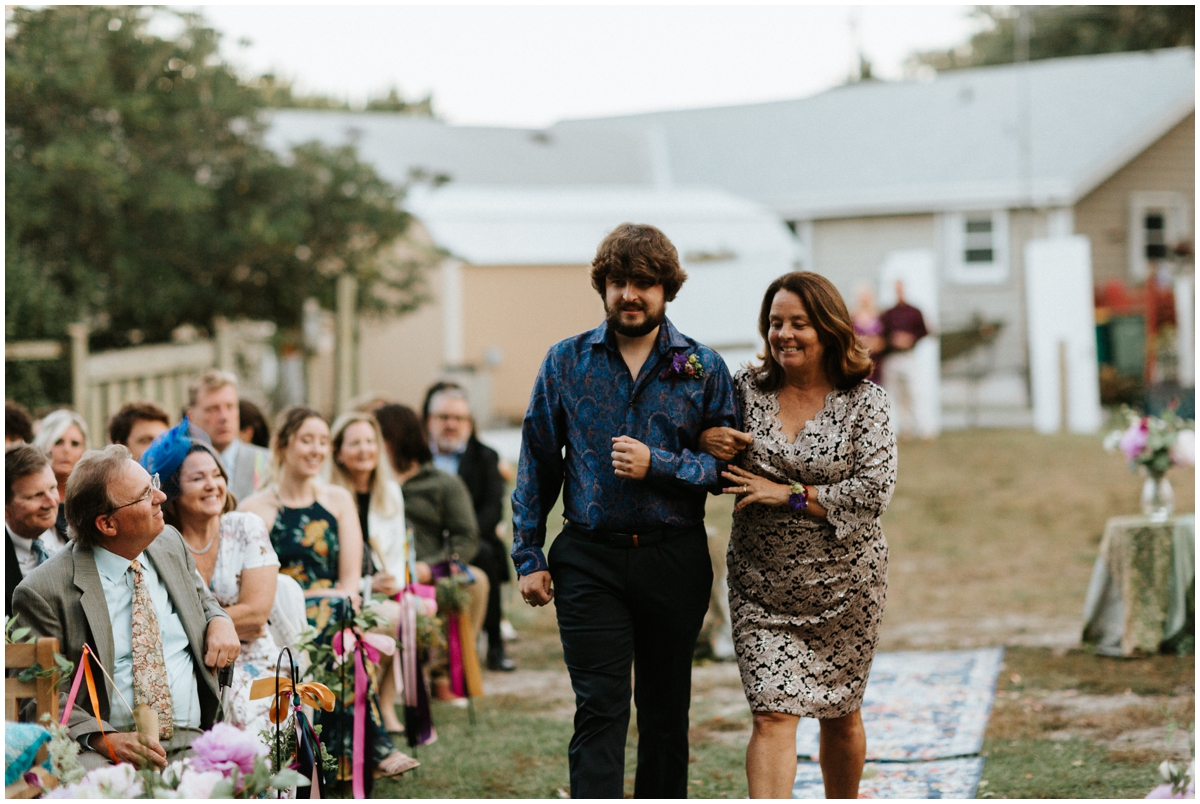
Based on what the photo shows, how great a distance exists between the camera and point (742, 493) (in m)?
3.74

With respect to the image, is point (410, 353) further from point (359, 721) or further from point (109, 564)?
point (109, 564)

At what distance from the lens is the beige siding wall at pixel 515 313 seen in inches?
728

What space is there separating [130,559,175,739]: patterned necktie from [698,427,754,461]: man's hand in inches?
62.9

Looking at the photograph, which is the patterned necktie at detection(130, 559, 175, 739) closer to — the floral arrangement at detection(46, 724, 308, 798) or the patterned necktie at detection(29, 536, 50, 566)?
the floral arrangement at detection(46, 724, 308, 798)

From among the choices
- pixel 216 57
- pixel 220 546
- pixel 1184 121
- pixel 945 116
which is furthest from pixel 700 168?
pixel 220 546

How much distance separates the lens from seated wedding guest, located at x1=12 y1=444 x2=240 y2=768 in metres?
3.37

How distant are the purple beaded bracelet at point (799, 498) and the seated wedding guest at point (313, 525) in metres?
2.06

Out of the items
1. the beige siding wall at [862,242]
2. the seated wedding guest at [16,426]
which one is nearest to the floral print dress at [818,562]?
the seated wedding guest at [16,426]

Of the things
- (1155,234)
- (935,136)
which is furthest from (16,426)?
(1155,234)

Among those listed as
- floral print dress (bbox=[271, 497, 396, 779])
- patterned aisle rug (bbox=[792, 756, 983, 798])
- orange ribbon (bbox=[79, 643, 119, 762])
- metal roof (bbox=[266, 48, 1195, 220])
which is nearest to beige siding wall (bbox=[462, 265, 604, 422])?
metal roof (bbox=[266, 48, 1195, 220])

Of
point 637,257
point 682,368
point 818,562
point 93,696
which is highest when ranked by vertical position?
point 637,257

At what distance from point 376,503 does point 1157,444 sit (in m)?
4.31

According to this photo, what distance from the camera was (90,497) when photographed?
3471 millimetres

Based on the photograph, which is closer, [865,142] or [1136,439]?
[1136,439]
